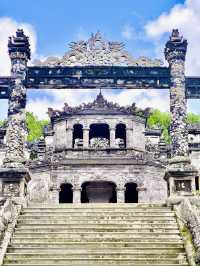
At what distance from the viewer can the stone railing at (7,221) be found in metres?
9.86

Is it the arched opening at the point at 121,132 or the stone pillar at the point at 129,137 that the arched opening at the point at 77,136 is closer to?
the arched opening at the point at 121,132

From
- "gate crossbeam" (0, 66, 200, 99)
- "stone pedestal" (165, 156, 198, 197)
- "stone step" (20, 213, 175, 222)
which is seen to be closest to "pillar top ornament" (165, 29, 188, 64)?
"gate crossbeam" (0, 66, 200, 99)

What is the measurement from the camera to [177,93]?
15.4 metres

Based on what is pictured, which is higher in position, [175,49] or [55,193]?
[175,49]

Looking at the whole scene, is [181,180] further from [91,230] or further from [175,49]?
[175,49]

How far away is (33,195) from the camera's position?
77.3ft

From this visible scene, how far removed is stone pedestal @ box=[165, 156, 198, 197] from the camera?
13.5 m

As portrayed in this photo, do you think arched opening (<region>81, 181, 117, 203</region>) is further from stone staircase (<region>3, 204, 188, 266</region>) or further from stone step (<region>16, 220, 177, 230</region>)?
stone step (<region>16, 220, 177, 230</region>)

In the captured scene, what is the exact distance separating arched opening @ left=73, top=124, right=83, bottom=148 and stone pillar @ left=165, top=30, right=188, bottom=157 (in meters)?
9.50

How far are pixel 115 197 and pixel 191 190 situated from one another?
10.4 m

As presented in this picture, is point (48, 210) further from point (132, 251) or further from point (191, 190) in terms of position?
point (191, 190)

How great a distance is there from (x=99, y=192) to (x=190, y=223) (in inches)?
522

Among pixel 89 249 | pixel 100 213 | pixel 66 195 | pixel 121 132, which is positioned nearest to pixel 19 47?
pixel 100 213

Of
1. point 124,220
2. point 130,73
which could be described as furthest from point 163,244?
point 130,73
